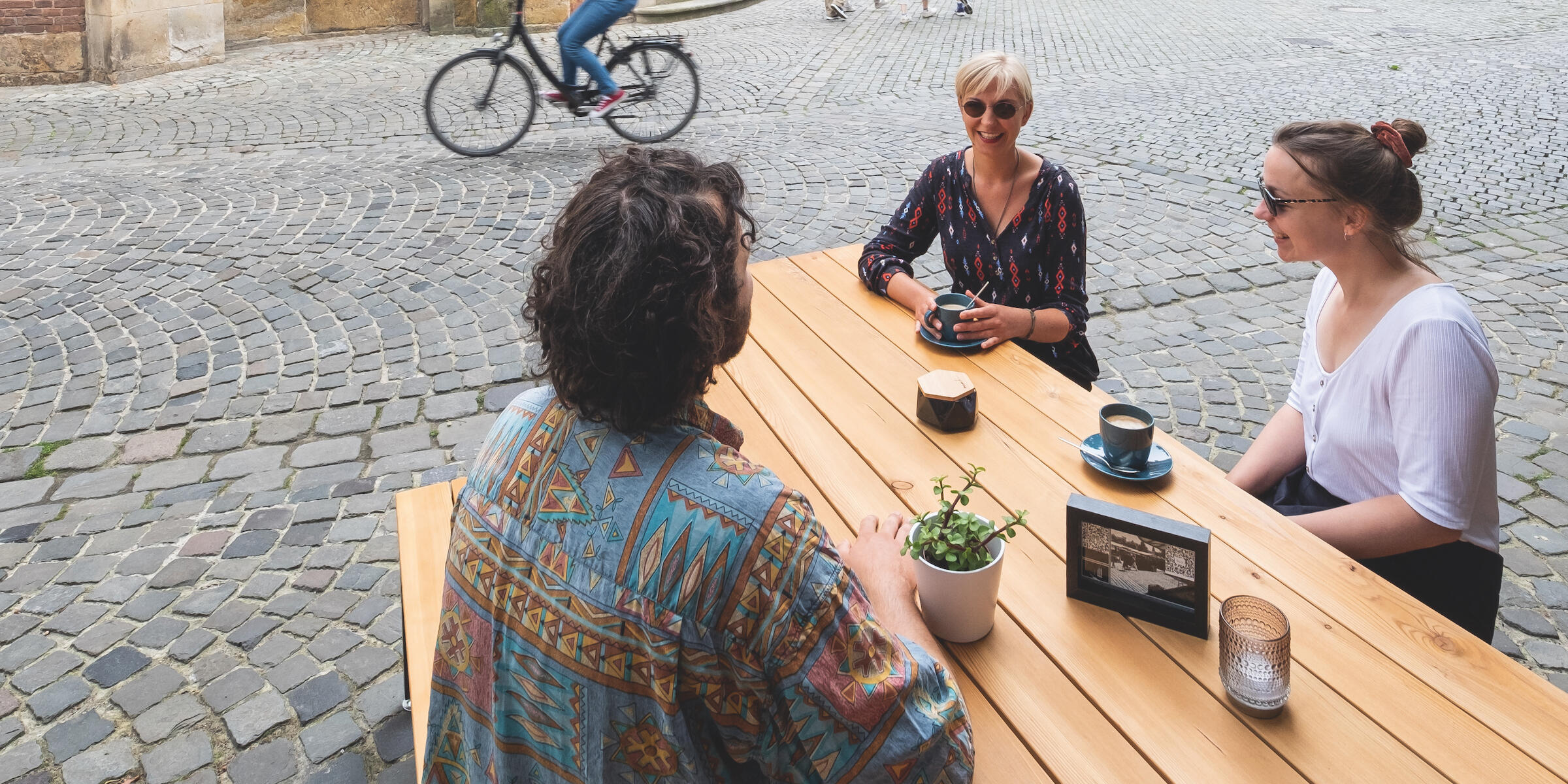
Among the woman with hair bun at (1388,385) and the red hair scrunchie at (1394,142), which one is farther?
the red hair scrunchie at (1394,142)

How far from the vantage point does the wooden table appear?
4.92 feet

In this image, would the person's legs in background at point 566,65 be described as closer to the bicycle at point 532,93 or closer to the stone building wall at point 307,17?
the bicycle at point 532,93

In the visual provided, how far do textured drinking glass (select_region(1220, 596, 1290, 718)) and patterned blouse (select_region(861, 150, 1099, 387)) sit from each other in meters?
1.44

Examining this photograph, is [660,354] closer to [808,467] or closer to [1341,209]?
[808,467]

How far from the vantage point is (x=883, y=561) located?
5.76 feet

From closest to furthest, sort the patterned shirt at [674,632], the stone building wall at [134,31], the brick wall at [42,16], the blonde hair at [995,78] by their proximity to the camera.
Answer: the patterned shirt at [674,632], the blonde hair at [995,78], the brick wall at [42,16], the stone building wall at [134,31]

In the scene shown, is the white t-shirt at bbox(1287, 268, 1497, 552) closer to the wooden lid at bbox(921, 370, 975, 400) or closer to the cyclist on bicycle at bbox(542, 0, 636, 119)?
the wooden lid at bbox(921, 370, 975, 400)

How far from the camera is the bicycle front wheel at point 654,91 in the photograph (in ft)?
25.4

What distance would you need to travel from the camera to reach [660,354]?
1.33 m

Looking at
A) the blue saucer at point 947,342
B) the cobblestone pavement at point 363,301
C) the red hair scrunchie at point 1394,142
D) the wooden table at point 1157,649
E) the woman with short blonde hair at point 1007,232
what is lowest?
the cobblestone pavement at point 363,301

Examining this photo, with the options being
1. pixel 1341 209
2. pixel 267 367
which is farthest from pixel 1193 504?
pixel 267 367

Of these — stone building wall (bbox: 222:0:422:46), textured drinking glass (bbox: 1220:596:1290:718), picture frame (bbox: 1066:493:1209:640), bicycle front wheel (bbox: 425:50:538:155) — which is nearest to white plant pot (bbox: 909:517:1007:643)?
picture frame (bbox: 1066:493:1209:640)

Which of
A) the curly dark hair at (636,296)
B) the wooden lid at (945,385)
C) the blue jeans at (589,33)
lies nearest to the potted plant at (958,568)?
the curly dark hair at (636,296)

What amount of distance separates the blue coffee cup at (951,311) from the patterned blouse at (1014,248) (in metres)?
0.31
